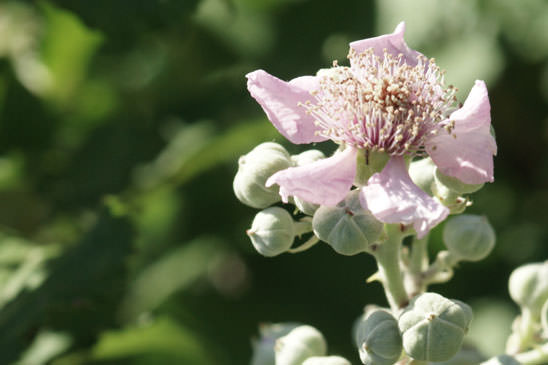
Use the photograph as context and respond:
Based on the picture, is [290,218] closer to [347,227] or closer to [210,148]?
[347,227]

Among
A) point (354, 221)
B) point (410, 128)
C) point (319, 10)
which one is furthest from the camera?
point (319, 10)

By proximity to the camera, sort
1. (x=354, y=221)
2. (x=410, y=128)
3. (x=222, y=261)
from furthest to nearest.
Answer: (x=222, y=261), (x=410, y=128), (x=354, y=221)

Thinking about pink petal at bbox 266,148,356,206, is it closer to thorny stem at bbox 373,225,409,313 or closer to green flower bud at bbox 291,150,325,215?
green flower bud at bbox 291,150,325,215

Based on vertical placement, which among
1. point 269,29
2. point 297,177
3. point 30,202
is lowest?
point 297,177

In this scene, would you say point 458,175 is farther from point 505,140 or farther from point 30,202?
point 30,202

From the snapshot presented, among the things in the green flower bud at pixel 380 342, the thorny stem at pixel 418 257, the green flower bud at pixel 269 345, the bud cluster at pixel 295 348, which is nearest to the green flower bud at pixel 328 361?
the bud cluster at pixel 295 348

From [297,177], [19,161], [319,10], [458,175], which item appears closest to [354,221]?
[297,177]

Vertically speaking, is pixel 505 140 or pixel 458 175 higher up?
pixel 505 140

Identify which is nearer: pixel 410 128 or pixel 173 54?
pixel 410 128
